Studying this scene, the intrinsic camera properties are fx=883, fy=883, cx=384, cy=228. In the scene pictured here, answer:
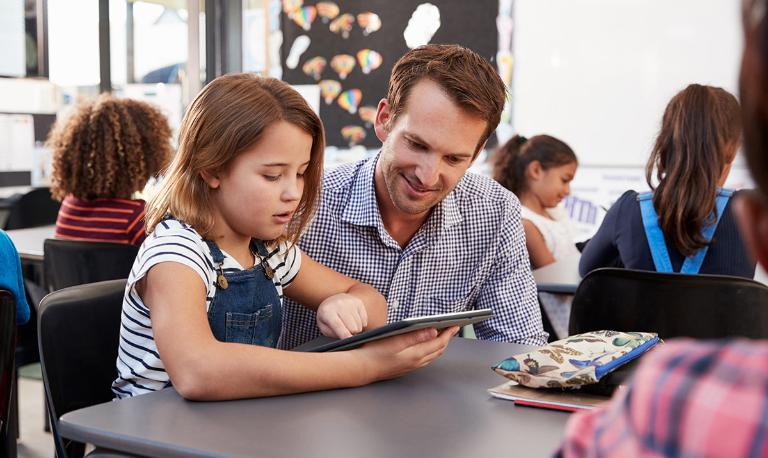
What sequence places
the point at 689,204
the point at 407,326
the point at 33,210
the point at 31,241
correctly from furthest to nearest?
the point at 33,210 → the point at 31,241 → the point at 689,204 → the point at 407,326

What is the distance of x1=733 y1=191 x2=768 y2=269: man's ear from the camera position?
1.44 feet

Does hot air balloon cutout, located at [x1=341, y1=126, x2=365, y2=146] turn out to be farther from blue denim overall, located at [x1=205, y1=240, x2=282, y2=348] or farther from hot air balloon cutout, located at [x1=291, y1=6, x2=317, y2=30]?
blue denim overall, located at [x1=205, y1=240, x2=282, y2=348]

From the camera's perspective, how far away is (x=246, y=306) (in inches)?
61.7

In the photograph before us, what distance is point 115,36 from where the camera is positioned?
212 inches

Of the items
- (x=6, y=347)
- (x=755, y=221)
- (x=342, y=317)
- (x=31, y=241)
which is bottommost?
(x=31, y=241)

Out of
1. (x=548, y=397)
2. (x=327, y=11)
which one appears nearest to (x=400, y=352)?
(x=548, y=397)

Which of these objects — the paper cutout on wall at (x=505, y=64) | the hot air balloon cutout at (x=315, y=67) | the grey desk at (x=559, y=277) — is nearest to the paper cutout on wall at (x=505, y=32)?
the paper cutout on wall at (x=505, y=64)

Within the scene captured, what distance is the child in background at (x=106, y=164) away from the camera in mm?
2934

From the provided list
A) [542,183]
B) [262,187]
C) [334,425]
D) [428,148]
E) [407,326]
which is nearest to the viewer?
[334,425]

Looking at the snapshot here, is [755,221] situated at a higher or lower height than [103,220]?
higher

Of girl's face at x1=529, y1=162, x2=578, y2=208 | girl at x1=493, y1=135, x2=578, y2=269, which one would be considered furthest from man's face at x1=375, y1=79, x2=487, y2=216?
girl's face at x1=529, y1=162, x2=578, y2=208

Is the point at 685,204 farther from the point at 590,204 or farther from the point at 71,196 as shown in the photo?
the point at 590,204

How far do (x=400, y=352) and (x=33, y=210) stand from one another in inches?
137

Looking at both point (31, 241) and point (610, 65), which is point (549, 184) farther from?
point (31, 241)
